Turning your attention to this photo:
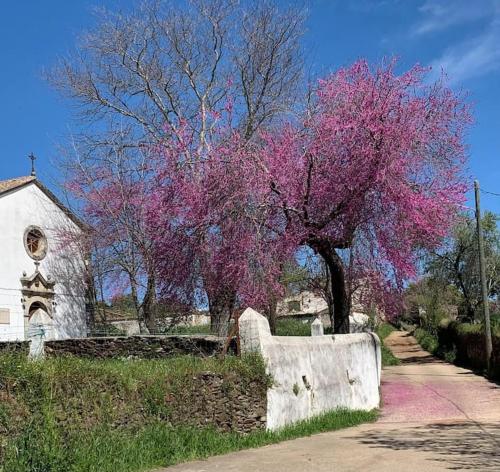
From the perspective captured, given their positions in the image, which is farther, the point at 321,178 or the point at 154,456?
the point at 321,178

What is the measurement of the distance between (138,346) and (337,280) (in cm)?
609

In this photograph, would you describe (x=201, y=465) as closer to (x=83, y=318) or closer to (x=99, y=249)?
(x=99, y=249)

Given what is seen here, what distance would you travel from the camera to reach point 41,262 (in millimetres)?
29125

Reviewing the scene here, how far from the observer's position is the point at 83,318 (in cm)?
3134

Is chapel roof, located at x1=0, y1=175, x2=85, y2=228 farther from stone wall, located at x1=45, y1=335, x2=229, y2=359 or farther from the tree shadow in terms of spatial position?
the tree shadow

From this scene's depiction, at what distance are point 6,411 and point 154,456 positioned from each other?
7.14 ft

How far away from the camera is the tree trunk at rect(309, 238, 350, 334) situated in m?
16.6

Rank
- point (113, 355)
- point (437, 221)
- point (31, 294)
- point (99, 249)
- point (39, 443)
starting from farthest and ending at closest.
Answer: point (31, 294)
point (99, 249)
point (437, 221)
point (113, 355)
point (39, 443)

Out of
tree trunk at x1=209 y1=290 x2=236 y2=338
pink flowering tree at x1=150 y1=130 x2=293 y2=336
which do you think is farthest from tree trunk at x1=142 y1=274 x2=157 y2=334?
pink flowering tree at x1=150 y1=130 x2=293 y2=336

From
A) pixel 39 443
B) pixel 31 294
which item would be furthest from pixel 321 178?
pixel 31 294

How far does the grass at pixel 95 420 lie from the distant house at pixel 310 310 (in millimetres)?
15614

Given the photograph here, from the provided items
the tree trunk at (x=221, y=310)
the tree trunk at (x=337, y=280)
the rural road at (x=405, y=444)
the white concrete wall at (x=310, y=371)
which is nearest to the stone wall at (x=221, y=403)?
the white concrete wall at (x=310, y=371)

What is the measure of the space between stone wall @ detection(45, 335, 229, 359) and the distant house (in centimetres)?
1135

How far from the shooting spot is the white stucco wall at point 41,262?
2730cm
